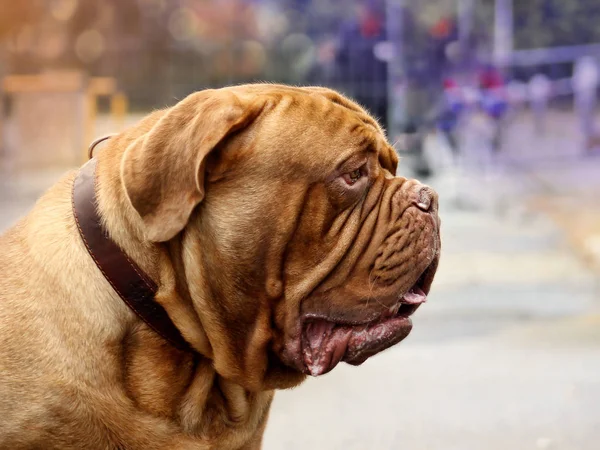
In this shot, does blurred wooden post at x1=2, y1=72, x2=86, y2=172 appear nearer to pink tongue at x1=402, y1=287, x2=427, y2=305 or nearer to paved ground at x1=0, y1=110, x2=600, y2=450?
paved ground at x1=0, y1=110, x2=600, y2=450

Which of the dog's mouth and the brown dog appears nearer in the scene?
the brown dog

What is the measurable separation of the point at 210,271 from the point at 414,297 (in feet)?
2.25

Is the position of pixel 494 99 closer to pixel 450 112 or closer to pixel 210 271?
pixel 450 112

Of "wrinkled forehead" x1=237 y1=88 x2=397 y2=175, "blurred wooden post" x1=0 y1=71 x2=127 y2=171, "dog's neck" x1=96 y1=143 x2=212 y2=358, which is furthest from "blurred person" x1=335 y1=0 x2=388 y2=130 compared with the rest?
"dog's neck" x1=96 y1=143 x2=212 y2=358

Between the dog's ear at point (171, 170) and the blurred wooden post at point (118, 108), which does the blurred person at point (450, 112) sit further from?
the dog's ear at point (171, 170)

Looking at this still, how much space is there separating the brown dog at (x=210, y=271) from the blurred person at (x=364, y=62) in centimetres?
1362

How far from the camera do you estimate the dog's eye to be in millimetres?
3254

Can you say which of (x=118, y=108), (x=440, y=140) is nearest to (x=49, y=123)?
(x=118, y=108)

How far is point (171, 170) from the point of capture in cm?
301

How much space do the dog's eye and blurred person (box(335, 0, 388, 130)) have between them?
13.6 m

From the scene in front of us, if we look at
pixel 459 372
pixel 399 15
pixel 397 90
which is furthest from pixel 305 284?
pixel 399 15

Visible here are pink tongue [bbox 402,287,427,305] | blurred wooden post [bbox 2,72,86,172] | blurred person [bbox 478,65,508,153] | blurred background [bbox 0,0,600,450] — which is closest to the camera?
pink tongue [bbox 402,287,427,305]

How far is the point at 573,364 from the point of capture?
635cm

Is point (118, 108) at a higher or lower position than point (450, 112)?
lower
